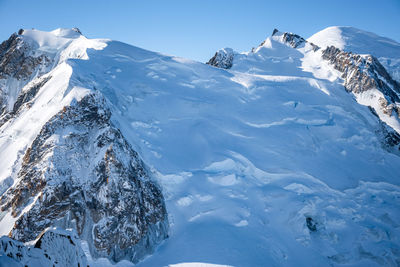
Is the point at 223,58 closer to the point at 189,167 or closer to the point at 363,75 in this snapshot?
the point at 363,75

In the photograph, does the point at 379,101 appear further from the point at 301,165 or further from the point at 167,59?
the point at 167,59

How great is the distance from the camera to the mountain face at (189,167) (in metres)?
17.8

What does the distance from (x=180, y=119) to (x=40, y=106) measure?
1345 cm

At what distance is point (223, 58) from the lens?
5131 cm

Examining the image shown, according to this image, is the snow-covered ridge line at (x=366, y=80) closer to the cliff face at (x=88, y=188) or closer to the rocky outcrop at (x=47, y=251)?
the cliff face at (x=88, y=188)

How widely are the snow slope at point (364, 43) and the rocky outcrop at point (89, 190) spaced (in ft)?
179

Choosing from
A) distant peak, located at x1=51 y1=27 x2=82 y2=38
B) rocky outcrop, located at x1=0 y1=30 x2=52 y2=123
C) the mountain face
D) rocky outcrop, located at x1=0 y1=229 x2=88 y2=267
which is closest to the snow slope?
the mountain face

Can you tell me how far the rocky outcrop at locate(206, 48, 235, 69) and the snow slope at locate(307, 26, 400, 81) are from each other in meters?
22.3

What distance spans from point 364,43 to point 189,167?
197 feet

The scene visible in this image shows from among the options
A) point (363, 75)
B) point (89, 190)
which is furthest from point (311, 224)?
point (363, 75)

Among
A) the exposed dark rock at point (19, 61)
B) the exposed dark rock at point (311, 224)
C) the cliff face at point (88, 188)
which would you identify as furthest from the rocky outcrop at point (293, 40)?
the cliff face at point (88, 188)

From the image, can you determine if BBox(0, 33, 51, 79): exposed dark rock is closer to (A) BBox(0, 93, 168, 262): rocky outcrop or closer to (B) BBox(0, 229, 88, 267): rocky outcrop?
(A) BBox(0, 93, 168, 262): rocky outcrop

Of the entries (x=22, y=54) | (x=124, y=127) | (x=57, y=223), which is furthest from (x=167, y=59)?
(x=57, y=223)

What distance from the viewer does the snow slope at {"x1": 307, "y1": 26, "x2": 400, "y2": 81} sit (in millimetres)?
55156
